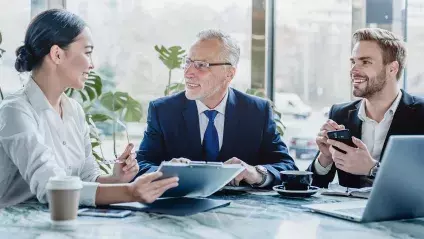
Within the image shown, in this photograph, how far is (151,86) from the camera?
4.58 m

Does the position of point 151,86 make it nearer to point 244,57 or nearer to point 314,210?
point 244,57

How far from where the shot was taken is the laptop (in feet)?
5.50

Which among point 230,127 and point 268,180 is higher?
point 230,127

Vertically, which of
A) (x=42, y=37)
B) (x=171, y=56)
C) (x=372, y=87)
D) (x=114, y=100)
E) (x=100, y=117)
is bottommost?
(x=100, y=117)

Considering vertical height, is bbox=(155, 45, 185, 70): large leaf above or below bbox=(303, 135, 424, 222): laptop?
above

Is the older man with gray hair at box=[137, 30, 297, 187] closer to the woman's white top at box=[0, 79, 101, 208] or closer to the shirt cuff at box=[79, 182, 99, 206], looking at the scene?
the woman's white top at box=[0, 79, 101, 208]

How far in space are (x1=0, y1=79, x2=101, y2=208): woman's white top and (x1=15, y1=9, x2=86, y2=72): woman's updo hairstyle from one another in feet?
0.37

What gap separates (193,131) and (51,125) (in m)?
0.75

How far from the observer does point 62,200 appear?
5.66 ft

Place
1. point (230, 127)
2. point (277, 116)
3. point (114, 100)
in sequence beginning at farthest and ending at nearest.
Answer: point (277, 116), point (114, 100), point (230, 127)

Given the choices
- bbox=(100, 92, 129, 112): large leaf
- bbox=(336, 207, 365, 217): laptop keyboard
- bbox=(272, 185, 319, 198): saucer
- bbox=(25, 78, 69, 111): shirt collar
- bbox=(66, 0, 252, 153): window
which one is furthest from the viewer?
bbox=(66, 0, 252, 153): window

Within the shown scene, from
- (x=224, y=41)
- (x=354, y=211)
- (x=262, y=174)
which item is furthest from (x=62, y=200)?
(x=224, y=41)

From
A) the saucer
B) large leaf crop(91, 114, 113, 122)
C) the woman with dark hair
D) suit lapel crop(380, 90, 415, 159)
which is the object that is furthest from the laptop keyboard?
large leaf crop(91, 114, 113, 122)

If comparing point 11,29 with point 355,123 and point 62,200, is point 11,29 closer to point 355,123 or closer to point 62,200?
point 355,123
